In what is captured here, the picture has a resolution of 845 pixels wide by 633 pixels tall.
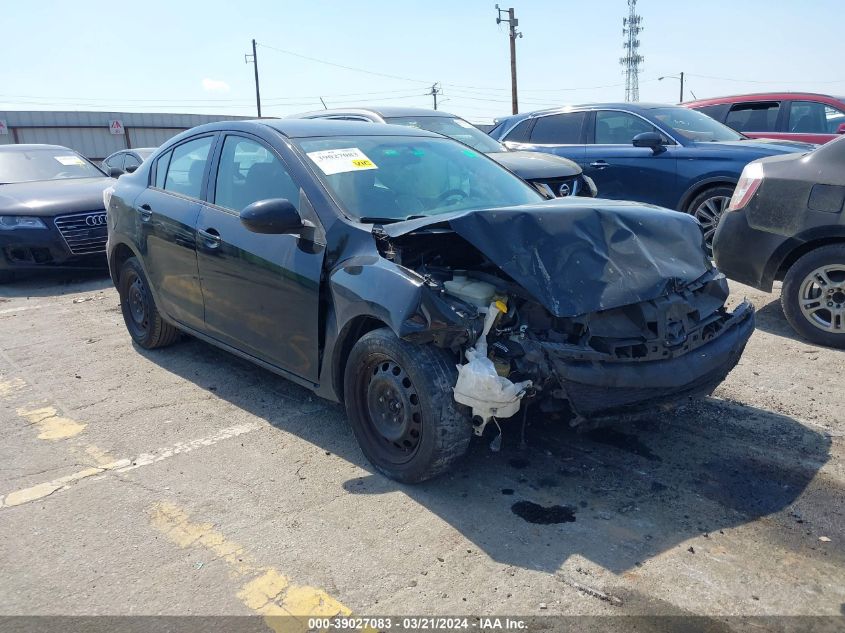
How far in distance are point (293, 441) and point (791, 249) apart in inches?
159

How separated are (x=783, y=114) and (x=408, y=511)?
900 cm

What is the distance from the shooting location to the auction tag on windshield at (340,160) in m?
4.10

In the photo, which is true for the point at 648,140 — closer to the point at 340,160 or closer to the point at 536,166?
the point at 536,166

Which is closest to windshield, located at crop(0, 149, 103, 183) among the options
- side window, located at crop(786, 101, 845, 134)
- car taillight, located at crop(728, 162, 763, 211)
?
car taillight, located at crop(728, 162, 763, 211)

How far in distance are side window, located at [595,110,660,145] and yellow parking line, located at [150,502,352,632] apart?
728cm

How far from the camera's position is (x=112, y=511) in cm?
344

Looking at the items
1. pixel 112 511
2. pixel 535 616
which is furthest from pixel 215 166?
pixel 535 616

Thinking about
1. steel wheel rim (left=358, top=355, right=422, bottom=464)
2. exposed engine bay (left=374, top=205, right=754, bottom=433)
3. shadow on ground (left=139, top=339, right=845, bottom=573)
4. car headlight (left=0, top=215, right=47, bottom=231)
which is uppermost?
car headlight (left=0, top=215, right=47, bottom=231)

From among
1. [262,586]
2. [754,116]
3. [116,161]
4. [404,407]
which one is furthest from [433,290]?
[116,161]

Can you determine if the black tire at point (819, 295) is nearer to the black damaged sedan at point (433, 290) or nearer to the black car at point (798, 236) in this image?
the black car at point (798, 236)

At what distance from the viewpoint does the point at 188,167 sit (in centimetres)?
507

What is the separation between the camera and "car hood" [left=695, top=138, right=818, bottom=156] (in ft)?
25.2

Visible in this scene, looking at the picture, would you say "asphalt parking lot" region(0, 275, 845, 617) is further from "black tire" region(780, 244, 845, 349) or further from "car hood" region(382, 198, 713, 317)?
"car hood" region(382, 198, 713, 317)

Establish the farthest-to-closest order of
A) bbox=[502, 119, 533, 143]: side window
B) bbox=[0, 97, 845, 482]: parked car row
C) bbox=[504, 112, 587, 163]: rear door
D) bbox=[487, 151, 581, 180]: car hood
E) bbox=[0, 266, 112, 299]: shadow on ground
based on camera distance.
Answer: bbox=[502, 119, 533, 143]: side window
bbox=[504, 112, 587, 163]: rear door
bbox=[0, 266, 112, 299]: shadow on ground
bbox=[487, 151, 581, 180]: car hood
bbox=[0, 97, 845, 482]: parked car row
